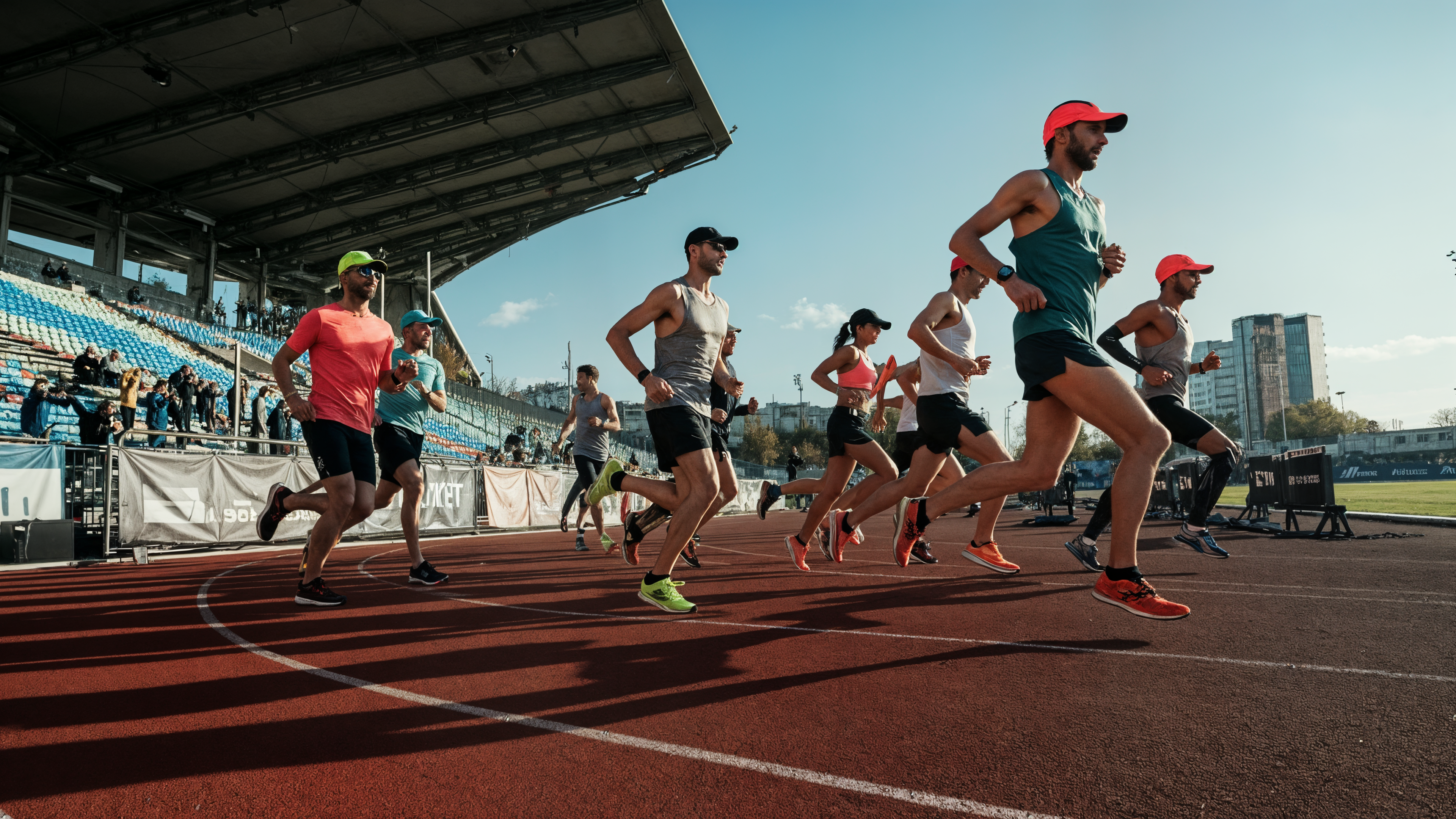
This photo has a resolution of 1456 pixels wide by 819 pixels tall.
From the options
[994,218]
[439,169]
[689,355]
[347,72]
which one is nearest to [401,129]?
[439,169]

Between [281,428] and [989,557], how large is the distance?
17690 mm

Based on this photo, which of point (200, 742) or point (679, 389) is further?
point (679, 389)

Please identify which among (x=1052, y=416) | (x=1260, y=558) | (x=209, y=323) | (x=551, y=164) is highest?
(x=551, y=164)

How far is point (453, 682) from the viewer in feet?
10.7

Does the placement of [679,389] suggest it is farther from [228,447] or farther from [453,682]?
[228,447]

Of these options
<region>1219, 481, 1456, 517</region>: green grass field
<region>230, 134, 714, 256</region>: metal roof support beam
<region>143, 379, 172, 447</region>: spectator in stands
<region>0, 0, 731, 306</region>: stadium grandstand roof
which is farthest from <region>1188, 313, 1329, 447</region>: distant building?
<region>143, 379, 172, 447</region>: spectator in stands

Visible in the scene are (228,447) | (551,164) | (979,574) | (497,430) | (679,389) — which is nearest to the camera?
(679,389)

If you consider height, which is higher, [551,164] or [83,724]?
[551,164]

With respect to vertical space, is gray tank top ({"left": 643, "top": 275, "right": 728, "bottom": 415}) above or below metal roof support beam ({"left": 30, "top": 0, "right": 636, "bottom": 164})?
below

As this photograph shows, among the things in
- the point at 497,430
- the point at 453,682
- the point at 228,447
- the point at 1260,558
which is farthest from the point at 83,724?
the point at 497,430

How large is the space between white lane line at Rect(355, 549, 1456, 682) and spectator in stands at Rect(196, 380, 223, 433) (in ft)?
53.1

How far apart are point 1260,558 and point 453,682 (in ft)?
24.1

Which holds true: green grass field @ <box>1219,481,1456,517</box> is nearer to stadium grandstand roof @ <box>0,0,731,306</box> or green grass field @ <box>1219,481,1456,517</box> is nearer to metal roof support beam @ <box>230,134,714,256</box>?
stadium grandstand roof @ <box>0,0,731,306</box>

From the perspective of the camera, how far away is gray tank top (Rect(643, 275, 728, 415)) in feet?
15.7
